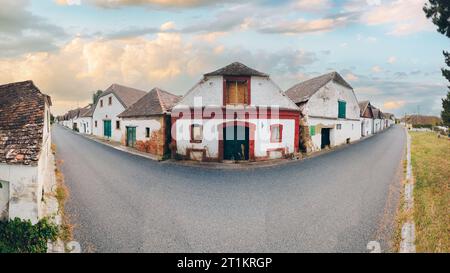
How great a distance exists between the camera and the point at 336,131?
69.6 feet

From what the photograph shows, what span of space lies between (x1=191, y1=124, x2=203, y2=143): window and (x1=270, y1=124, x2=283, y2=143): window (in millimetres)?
4800

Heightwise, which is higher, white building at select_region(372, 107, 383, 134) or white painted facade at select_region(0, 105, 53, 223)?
white building at select_region(372, 107, 383, 134)

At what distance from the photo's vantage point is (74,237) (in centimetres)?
580

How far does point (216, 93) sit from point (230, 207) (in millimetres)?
9697

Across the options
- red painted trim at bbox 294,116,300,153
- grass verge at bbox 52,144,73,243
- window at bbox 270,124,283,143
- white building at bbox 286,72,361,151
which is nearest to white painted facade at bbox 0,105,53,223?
grass verge at bbox 52,144,73,243

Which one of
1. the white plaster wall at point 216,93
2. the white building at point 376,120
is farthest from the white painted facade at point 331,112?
the white building at point 376,120

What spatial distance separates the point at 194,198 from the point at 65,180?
21.5 feet

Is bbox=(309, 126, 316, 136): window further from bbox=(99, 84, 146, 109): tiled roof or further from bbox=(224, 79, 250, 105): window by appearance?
bbox=(99, 84, 146, 109): tiled roof

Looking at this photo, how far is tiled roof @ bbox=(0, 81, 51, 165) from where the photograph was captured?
669 cm

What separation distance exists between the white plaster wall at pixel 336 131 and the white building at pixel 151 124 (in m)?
11.3

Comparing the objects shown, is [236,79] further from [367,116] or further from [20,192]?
[367,116]

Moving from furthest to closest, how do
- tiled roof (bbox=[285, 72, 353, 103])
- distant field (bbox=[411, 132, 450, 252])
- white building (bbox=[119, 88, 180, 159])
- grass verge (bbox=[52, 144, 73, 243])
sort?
tiled roof (bbox=[285, 72, 353, 103])
white building (bbox=[119, 88, 180, 159])
grass verge (bbox=[52, 144, 73, 243])
distant field (bbox=[411, 132, 450, 252])
